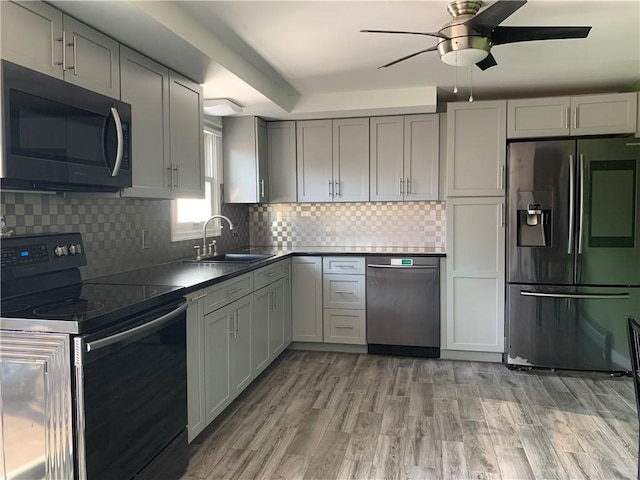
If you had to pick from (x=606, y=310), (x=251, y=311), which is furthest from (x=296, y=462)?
(x=606, y=310)

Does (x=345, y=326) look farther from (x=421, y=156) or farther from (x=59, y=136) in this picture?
(x=59, y=136)

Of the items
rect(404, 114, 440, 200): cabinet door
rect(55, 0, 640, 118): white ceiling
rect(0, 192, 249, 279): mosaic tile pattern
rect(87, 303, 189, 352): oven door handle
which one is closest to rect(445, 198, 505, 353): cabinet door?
rect(404, 114, 440, 200): cabinet door

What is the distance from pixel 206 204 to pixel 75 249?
182 centimetres

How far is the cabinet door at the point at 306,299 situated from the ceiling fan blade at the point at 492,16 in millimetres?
2444

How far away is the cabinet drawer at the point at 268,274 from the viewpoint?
3288 millimetres

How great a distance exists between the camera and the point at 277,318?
377 cm

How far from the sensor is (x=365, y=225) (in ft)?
15.1

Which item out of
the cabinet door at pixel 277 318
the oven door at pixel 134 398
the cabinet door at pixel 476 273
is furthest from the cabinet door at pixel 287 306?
the oven door at pixel 134 398

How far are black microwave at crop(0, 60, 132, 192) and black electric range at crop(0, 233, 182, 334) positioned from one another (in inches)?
11.5

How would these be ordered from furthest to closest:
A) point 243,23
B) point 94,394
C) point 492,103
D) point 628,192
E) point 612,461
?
point 492,103
point 628,192
point 243,23
point 612,461
point 94,394

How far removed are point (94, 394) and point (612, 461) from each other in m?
2.46

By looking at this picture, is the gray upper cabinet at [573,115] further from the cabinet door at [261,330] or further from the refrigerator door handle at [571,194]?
the cabinet door at [261,330]

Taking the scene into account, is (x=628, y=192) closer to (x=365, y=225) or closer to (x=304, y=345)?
(x=365, y=225)

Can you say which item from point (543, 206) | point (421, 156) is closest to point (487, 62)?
point (543, 206)
